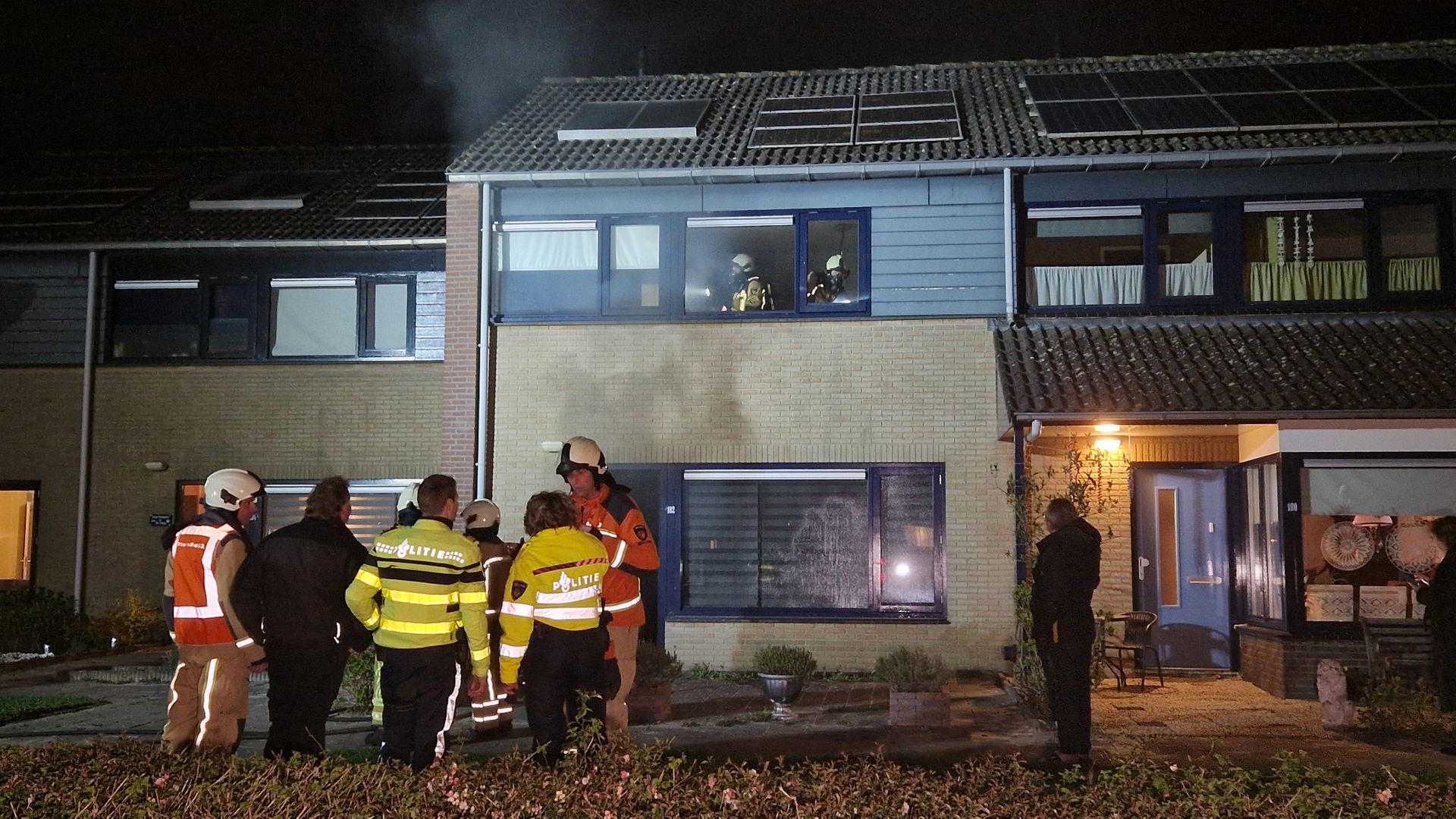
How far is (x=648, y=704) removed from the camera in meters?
10.1

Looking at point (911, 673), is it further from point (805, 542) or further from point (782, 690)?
point (805, 542)

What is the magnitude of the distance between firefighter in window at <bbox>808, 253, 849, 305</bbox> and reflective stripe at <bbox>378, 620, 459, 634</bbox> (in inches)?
300

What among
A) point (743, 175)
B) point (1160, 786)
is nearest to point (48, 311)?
point (743, 175)

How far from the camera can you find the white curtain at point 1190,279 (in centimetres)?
1312

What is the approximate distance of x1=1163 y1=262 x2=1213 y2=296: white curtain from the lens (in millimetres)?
13117

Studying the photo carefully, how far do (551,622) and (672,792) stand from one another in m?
2.02

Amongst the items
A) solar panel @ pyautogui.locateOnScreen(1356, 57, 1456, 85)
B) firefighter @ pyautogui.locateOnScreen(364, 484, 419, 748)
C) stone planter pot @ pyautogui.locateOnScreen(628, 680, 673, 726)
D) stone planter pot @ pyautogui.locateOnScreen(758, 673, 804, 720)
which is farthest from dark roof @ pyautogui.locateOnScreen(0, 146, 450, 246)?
solar panel @ pyautogui.locateOnScreen(1356, 57, 1456, 85)

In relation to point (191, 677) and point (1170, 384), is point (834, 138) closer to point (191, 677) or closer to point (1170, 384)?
point (1170, 384)

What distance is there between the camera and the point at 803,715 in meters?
10.5

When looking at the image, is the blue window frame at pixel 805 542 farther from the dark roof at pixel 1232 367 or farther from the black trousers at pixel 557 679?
the black trousers at pixel 557 679

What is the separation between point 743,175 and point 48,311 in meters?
10.5

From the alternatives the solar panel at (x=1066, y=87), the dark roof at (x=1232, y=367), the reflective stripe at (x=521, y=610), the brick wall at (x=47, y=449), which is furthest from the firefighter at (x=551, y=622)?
the brick wall at (x=47, y=449)

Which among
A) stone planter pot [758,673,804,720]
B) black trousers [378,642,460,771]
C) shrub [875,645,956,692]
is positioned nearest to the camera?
black trousers [378,642,460,771]

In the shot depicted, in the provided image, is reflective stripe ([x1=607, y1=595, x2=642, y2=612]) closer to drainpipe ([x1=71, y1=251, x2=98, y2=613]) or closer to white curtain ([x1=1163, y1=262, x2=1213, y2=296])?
white curtain ([x1=1163, y1=262, x2=1213, y2=296])
